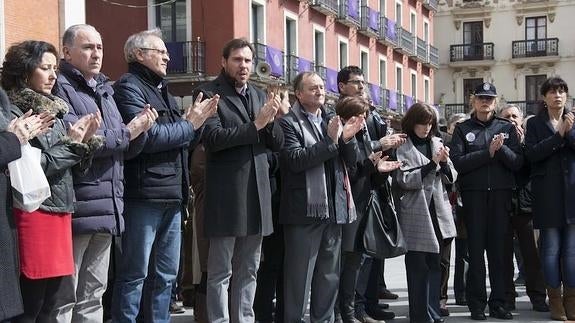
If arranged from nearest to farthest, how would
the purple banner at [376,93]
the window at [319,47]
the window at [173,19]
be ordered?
the window at [173,19] → the window at [319,47] → the purple banner at [376,93]

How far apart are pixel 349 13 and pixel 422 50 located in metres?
12.0

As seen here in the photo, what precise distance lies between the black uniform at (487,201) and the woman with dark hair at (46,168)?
12.9 ft

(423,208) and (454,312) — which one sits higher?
(423,208)

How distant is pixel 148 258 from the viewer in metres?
5.80

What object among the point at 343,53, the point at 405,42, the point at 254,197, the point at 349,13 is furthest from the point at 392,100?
the point at 254,197

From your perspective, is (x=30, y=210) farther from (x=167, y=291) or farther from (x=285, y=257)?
(x=285, y=257)

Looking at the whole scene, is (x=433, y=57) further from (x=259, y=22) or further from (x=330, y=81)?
(x=259, y=22)

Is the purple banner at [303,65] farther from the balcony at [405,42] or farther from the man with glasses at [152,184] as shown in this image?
the man with glasses at [152,184]

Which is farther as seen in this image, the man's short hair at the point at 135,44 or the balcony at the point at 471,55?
the balcony at the point at 471,55

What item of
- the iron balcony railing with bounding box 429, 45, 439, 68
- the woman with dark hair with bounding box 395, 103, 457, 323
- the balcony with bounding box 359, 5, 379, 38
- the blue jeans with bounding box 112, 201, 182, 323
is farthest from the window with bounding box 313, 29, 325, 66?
the blue jeans with bounding box 112, 201, 182, 323

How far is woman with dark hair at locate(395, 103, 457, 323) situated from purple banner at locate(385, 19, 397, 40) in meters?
31.9

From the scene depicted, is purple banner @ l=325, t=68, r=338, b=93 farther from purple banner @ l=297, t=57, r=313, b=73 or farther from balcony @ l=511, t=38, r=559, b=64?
balcony @ l=511, t=38, r=559, b=64

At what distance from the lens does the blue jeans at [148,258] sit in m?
5.71

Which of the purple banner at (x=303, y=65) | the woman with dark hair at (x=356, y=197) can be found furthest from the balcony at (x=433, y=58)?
the woman with dark hair at (x=356, y=197)
